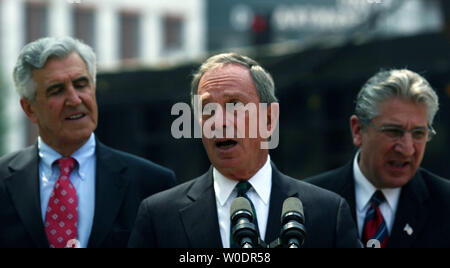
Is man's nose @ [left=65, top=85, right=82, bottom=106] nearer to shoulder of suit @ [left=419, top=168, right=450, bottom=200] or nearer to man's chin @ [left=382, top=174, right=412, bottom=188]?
man's chin @ [left=382, top=174, right=412, bottom=188]

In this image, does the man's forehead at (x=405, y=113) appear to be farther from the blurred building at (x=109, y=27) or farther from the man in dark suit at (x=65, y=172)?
the blurred building at (x=109, y=27)

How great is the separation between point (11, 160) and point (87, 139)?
1.49 ft

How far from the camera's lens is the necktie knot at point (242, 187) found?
4.24 m

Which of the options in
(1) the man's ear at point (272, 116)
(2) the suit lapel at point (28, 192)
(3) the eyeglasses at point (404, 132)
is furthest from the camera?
(3) the eyeglasses at point (404, 132)

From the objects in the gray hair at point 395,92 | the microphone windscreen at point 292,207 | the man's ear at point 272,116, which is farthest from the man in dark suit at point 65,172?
the microphone windscreen at point 292,207

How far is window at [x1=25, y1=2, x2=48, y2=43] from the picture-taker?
138ft

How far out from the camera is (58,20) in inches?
1690

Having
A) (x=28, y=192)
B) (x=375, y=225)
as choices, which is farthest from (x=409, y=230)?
(x=28, y=192)

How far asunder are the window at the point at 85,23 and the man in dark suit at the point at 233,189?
40775 mm

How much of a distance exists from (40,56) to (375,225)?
7.12ft

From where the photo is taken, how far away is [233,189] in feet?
14.1

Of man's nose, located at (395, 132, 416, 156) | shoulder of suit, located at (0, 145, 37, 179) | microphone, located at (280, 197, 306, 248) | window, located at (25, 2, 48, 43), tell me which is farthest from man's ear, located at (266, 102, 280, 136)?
window, located at (25, 2, 48, 43)

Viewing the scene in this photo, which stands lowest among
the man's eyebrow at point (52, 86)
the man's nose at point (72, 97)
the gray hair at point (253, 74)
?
the man's nose at point (72, 97)

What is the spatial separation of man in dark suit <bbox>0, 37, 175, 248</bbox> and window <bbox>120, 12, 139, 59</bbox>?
41654 mm
